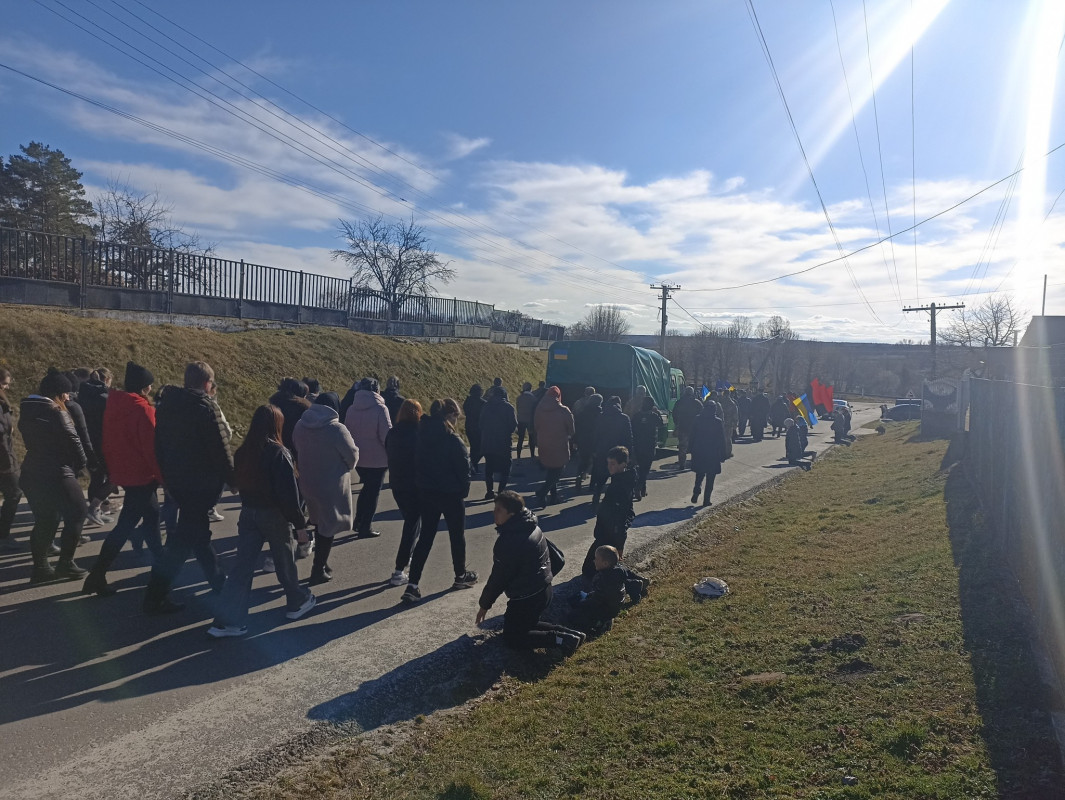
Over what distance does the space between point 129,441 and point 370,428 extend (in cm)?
276

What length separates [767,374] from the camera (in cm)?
10544

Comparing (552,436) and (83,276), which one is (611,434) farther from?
(83,276)

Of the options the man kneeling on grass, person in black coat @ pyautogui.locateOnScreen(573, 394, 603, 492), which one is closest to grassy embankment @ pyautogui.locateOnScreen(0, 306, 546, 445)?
person in black coat @ pyautogui.locateOnScreen(573, 394, 603, 492)

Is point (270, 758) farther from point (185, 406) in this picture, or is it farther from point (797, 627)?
point (797, 627)

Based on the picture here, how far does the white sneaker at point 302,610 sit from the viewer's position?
5.93 m

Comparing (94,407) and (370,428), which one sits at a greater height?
(94,407)

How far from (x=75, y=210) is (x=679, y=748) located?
37368 millimetres

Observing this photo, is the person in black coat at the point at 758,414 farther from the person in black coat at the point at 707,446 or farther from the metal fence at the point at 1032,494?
the metal fence at the point at 1032,494

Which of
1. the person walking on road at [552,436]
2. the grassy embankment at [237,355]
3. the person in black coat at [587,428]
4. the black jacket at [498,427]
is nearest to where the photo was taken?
the black jacket at [498,427]

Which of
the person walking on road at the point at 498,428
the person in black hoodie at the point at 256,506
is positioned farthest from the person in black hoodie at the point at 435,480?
the person walking on road at the point at 498,428

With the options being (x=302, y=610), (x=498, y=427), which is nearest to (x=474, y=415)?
(x=498, y=427)

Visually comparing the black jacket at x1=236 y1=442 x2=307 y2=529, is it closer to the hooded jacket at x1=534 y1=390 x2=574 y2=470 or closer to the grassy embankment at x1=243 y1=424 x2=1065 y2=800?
the grassy embankment at x1=243 y1=424 x2=1065 y2=800

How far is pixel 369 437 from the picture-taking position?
834 cm

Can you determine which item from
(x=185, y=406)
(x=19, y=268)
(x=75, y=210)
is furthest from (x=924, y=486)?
(x=75, y=210)
